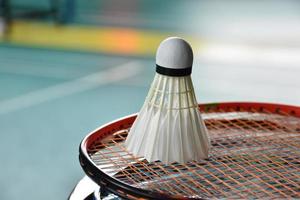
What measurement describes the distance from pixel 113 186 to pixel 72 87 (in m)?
2.39

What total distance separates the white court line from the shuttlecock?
185 cm

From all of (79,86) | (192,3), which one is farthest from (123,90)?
(192,3)

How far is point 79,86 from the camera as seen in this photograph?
302 centimetres

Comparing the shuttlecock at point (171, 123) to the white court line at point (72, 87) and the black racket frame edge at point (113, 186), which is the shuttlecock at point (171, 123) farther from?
the white court line at point (72, 87)

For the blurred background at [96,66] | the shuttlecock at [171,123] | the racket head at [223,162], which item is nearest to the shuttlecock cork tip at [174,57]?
the shuttlecock at [171,123]

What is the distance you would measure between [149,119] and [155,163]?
66 millimetres

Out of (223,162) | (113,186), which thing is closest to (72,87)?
(223,162)

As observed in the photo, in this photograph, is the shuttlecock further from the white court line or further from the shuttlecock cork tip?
the white court line

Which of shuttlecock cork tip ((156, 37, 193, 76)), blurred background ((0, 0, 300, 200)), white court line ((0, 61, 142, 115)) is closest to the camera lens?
shuttlecock cork tip ((156, 37, 193, 76))

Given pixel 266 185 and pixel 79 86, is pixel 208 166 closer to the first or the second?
pixel 266 185

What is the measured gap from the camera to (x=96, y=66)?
11.6 ft

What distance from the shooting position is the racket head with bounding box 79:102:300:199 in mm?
725

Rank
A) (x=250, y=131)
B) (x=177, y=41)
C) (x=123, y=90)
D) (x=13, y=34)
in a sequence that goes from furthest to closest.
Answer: (x=13, y=34) → (x=123, y=90) → (x=250, y=131) → (x=177, y=41)

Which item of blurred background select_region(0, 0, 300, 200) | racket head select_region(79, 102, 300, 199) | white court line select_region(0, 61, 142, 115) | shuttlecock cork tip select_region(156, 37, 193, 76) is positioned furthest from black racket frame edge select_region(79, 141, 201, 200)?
white court line select_region(0, 61, 142, 115)
